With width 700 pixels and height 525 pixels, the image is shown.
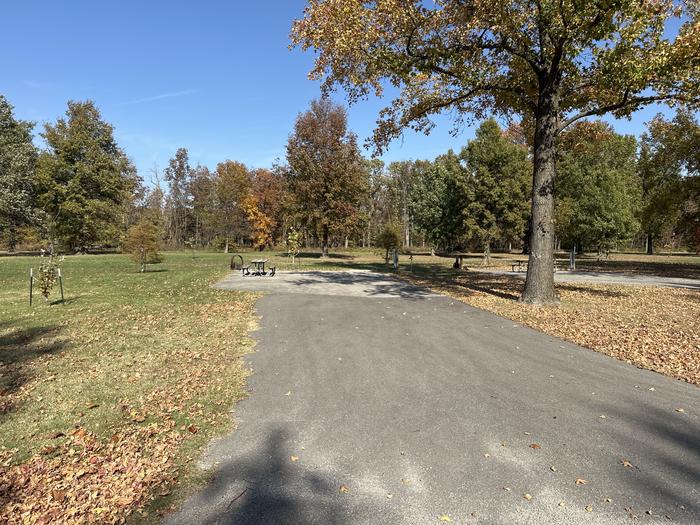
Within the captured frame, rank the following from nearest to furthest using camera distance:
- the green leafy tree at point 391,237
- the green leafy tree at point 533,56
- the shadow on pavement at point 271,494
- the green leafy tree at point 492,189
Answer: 1. the shadow on pavement at point 271,494
2. the green leafy tree at point 533,56
3. the green leafy tree at point 391,237
4. the green leafy tree at point 492,189

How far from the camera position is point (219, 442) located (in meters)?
3.85

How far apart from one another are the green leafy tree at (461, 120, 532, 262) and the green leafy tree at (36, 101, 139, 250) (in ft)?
110

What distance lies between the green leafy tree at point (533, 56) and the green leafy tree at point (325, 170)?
19151 mm

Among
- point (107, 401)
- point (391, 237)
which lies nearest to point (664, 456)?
point (107, 401)

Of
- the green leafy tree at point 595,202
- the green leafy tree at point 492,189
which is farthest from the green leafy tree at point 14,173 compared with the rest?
the green leafy tree at point 595,202

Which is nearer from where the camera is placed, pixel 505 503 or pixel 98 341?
pixel 505 503

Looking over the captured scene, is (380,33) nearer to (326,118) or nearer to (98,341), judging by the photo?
(98,341)

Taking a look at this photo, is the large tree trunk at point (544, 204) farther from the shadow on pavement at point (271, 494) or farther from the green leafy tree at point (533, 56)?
the shadow on pavement at point (271, 494)

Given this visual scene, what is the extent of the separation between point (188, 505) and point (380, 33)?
10576 millimetres

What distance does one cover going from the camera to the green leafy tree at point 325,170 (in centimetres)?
3169

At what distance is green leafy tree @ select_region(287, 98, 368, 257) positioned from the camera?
1248 inches

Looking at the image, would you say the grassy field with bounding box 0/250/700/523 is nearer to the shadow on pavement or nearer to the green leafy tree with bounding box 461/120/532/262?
the shadow on pavement

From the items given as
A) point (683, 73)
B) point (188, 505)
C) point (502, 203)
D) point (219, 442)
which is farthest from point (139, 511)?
point (502, 203)

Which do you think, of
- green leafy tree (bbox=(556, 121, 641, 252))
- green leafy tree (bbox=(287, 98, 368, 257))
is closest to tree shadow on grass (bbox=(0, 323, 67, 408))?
green leafy tree (bbox=(287, 98, 368, 257))
